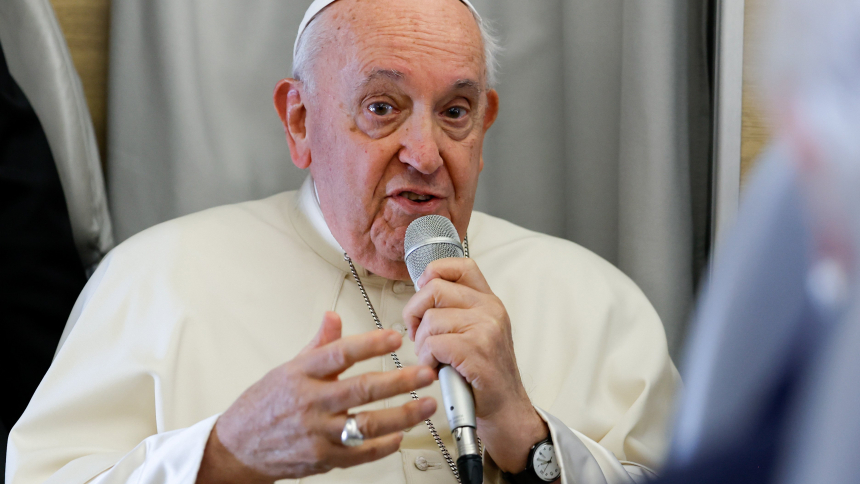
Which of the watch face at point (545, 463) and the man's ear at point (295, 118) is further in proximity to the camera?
the man's ear at point (295, 118)

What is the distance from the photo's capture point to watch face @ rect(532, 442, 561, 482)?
1639 millimetres

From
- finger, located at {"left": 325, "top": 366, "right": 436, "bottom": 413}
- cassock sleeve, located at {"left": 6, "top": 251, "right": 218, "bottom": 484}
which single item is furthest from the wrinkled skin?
cassock sleeve, located at {"left": 6, "top": 251, "right": 218, "bottom": 484}

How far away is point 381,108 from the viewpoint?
74.7 inches

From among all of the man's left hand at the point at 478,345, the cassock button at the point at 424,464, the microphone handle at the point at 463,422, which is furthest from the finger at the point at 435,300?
the cassock button at the point at 424,464

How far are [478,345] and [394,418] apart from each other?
25cm

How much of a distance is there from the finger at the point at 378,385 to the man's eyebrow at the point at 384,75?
2.74 ft

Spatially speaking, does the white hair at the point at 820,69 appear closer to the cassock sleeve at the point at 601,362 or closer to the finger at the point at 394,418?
the finger at the point at 394,418

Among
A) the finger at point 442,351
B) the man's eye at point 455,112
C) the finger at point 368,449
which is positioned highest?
the man's eye at point 455,112

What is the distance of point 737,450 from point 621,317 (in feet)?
5.63

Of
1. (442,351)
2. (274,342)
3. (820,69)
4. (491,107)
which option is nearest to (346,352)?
(442,351)

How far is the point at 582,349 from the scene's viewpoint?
6.87 feet

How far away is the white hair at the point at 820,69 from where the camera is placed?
508mm

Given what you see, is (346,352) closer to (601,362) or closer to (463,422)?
(463,422)

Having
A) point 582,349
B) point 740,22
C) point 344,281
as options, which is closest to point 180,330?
point 344,281
